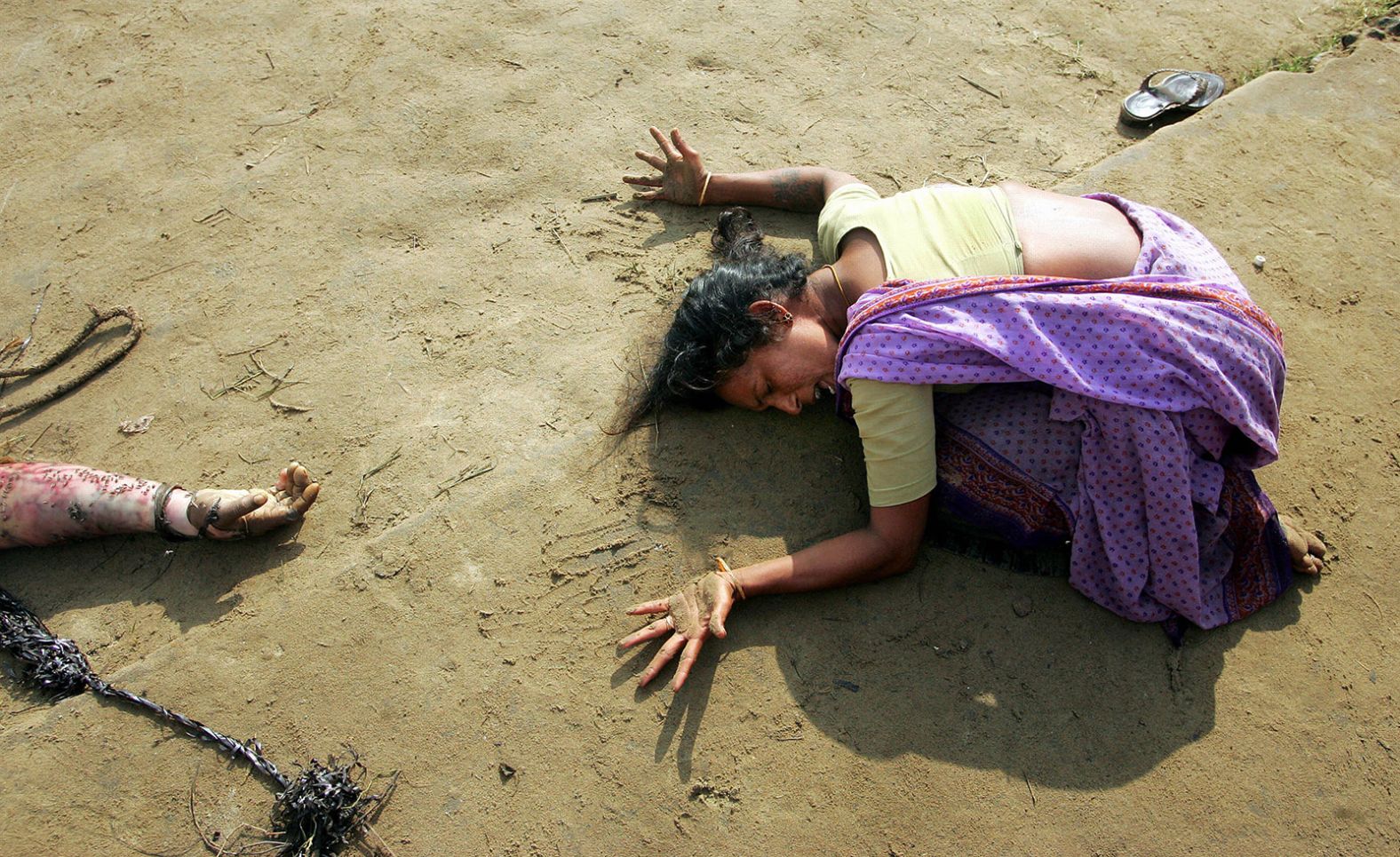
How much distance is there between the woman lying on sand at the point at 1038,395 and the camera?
2.15 meters

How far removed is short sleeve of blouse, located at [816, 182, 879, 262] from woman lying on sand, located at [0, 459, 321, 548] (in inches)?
62.5

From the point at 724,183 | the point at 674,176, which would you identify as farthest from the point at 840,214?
the point at 674,176

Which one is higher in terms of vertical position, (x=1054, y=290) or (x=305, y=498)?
(x=1054, y=290)

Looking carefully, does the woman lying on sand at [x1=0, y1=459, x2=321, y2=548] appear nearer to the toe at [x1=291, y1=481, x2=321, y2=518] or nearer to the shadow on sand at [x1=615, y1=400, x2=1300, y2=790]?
the toe at [x1=291, y1=481, x2=321, y2=518]

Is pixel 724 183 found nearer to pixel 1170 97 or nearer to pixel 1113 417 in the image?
pixel 1113 417

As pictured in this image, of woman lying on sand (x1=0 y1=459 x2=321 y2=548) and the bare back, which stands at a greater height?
the bare back

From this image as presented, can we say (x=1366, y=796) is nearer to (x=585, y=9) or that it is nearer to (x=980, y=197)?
(x=980, y=197)

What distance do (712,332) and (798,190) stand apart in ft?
3.00

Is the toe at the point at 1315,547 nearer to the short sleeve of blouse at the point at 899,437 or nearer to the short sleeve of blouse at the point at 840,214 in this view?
the short sleeve of blouse at the point at 899,437

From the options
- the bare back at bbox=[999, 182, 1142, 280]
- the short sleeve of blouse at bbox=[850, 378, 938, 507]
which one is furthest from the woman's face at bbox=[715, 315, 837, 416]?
the bare back at bbox=[999, 182, 1142, 280]

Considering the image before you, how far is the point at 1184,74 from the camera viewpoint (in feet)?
11.7

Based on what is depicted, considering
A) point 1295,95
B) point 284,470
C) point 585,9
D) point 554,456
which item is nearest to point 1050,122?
point 1295,95

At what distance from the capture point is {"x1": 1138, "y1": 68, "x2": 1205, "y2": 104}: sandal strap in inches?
137

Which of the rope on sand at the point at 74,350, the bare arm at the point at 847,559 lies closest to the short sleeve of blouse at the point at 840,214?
the bare arm at the point at 847,559
